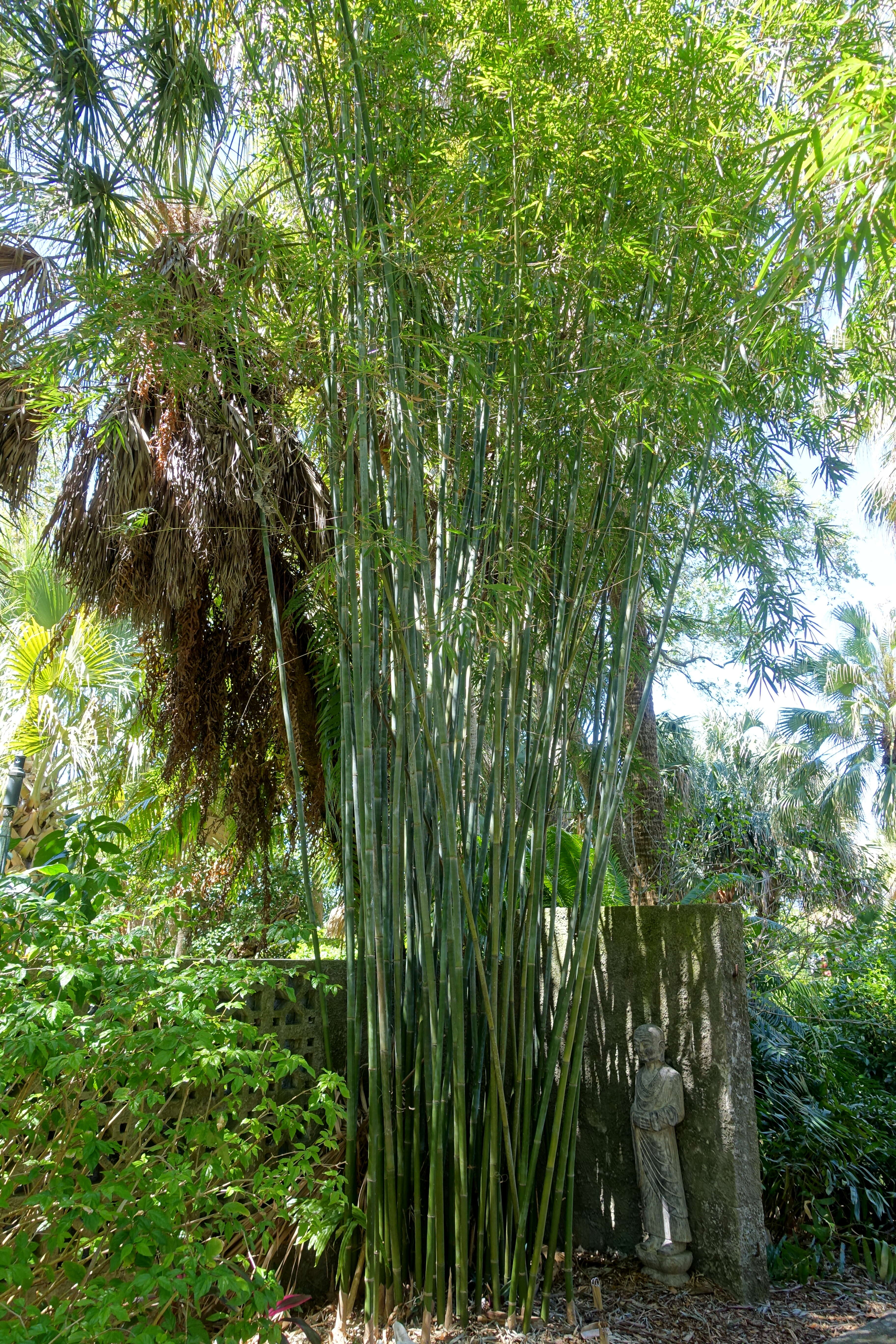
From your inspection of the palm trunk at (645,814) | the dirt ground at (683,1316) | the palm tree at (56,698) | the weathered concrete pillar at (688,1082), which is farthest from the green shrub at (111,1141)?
the palm tree at (56,698)

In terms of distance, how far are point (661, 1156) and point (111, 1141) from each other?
152 cm

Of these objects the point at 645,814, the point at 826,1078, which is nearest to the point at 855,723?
the point at 645,814

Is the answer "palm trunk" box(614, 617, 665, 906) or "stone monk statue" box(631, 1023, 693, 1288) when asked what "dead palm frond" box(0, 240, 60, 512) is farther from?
"stone monk statue" box(631, 1023, 693, 1288)

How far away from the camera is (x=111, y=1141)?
1.90 metres

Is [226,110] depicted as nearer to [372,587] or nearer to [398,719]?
[372,587]

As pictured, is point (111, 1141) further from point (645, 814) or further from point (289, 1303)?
point (645, 814)

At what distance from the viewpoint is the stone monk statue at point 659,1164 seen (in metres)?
2.53

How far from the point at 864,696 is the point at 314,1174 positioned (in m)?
9.46

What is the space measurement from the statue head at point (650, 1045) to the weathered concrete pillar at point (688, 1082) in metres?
0.11

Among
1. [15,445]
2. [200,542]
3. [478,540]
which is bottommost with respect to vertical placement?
[478,540]

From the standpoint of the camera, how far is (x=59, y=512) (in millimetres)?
3486

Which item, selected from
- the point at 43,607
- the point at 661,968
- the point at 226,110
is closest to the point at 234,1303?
the point at 661,968

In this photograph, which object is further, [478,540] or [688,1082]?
[688,1082]

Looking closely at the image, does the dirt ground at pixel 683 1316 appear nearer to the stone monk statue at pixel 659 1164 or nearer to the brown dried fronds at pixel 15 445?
the stone monk statue at pixel 659 1164
